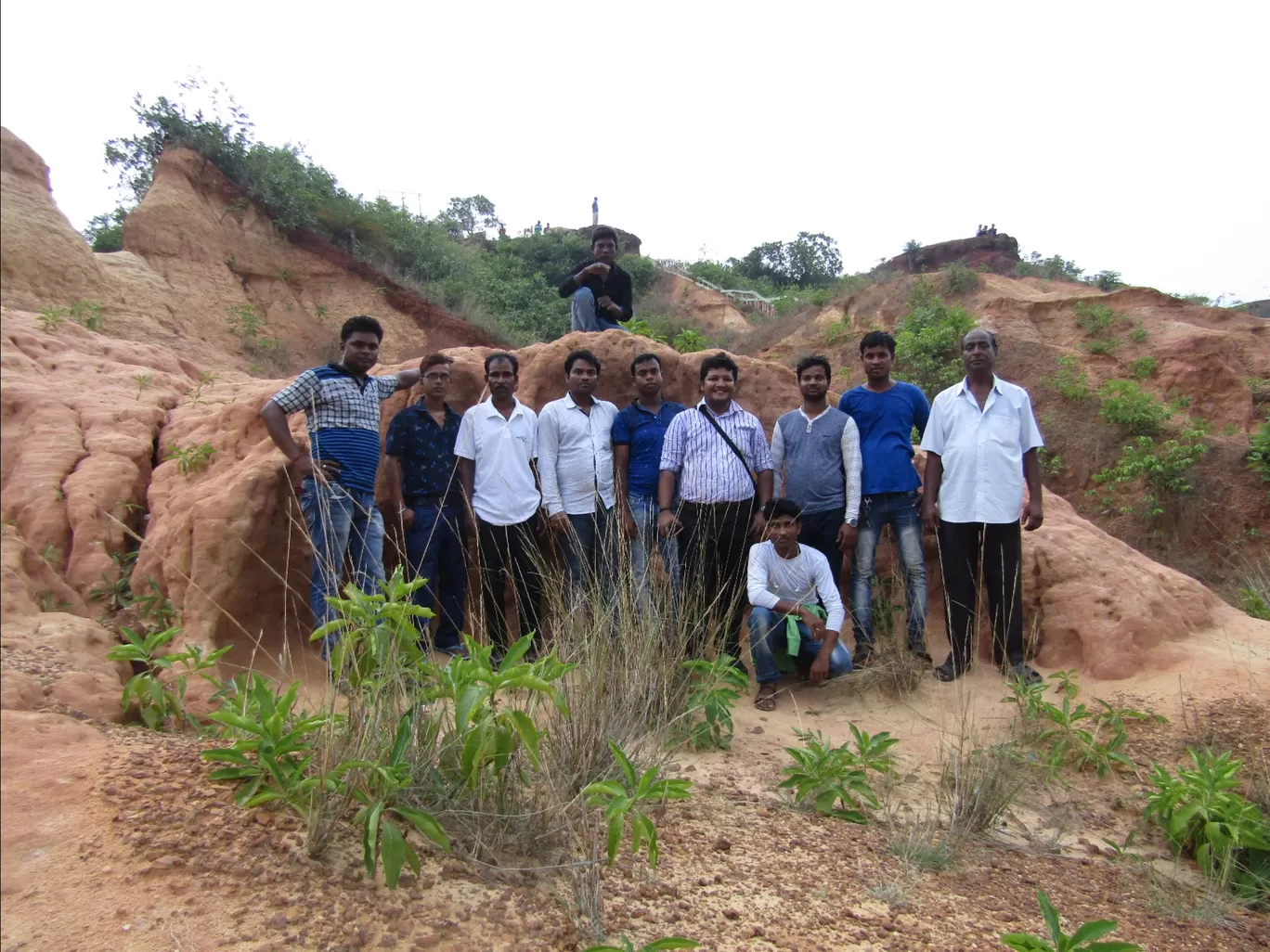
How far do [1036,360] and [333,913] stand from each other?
11.4 m

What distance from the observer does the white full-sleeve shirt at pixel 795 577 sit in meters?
3.97

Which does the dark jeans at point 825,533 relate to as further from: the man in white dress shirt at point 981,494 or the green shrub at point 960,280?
the green shrub at point 960,280

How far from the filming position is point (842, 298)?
1552 cm

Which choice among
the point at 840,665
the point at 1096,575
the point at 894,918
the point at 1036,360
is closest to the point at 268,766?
the point at 894,918

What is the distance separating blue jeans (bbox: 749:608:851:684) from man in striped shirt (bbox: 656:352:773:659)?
0.13 meters

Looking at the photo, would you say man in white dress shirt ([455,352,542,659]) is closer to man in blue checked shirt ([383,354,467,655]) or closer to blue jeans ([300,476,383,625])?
man in blue checked shirt ([383,354,467,655])

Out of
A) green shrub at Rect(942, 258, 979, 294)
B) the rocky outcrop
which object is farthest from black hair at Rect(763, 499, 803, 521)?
the rocky outcrop

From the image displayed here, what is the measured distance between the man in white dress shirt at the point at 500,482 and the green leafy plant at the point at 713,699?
102 centimetres

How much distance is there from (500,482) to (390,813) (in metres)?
2.20

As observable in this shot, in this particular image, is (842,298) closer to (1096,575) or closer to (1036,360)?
(1036,360)

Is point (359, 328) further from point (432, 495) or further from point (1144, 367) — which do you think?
point (1144, 367)

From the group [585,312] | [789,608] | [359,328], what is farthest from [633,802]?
[585,312]

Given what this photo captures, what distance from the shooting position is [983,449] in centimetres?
420

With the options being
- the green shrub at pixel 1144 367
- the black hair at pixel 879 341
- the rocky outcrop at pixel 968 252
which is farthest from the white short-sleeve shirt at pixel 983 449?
the rocky outcrop at pixel 968 252
